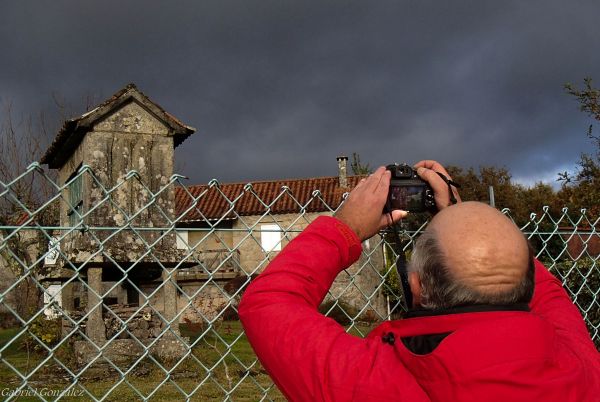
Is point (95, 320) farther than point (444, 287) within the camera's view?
Yes

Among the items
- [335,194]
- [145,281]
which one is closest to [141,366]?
[145,281]

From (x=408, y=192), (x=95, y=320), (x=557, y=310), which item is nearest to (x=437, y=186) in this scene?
(x=408, y=192)

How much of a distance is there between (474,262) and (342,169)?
993 inches

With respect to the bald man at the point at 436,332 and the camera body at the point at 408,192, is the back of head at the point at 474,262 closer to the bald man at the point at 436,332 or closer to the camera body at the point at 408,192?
the bald man at the point at 436,332

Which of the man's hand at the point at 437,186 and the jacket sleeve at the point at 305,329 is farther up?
the man's hand at the point at 437,186

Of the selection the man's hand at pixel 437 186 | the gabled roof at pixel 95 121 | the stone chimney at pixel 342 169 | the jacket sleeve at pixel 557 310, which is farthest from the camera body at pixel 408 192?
the stone chimney at pixel 342 169

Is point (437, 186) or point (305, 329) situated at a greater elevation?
point (437, 186)

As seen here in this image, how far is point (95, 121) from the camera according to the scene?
10.3m

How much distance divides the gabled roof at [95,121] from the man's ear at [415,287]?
9.62 m

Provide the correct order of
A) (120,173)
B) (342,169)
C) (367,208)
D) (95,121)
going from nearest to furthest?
1. (367,208)
2. (120,173)
3. (95,121)
4. (342,169)

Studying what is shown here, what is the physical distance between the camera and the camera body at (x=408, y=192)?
1489mm

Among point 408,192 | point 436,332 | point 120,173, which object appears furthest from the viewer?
point 120,173

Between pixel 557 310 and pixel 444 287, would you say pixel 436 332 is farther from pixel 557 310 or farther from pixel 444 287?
pixel 557 310

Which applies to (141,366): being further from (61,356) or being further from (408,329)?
(408,329)
